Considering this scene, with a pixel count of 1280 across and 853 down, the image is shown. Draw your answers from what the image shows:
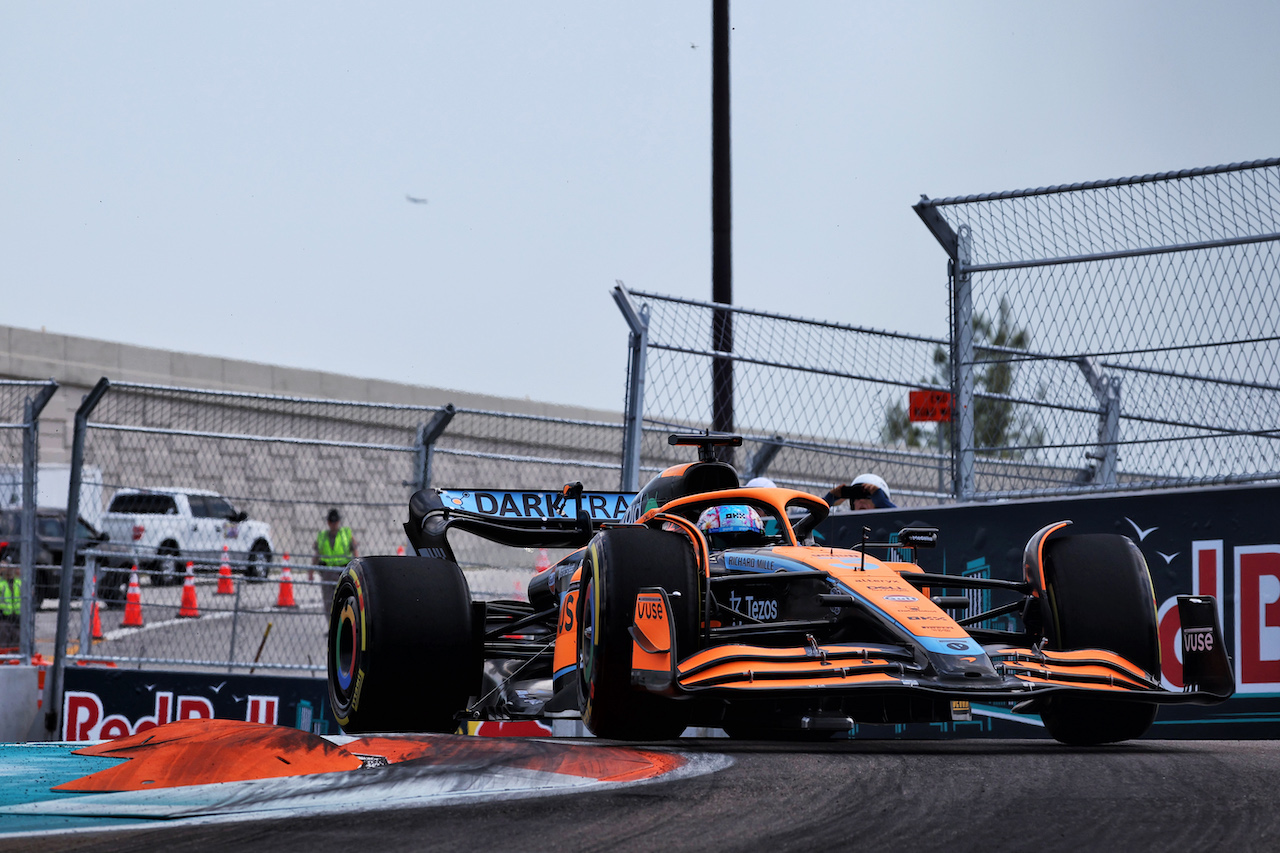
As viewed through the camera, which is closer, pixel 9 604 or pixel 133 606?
pixel 9 604

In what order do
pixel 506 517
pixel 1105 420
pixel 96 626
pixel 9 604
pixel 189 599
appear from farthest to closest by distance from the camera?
pixel 189 599 < pixel 96 626 < pixel 9 604 < pixel 1105 420 < pixel 506 517

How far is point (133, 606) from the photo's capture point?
33.2 ft

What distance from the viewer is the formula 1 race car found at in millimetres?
5262

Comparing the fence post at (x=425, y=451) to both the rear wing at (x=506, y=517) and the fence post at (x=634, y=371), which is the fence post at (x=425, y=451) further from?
the rear wing at (x=506, y=517)

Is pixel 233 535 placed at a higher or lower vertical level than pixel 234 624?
higher

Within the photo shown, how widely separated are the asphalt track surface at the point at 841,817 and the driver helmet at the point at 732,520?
63.1 inches

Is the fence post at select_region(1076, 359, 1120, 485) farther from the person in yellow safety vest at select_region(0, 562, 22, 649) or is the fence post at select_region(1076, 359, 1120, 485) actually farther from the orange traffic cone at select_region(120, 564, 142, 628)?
the person in yellow safety vest at select_region(0, 562, 22, 649)

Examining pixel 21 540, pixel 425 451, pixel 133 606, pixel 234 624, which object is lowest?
pixel 234 624

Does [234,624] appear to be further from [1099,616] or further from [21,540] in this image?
[1099,616]

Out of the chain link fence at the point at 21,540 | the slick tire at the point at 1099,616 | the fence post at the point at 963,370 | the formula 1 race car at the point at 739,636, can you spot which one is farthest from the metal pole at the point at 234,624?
the slick tire at the point at 1099,616

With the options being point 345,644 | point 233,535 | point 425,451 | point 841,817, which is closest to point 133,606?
point 425,451

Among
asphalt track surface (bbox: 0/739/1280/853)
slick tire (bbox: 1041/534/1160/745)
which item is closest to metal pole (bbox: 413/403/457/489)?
slick tire (bbox: 1041/534/1160/745)

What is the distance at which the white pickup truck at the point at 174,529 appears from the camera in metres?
9.91

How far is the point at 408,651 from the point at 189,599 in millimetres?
5028
